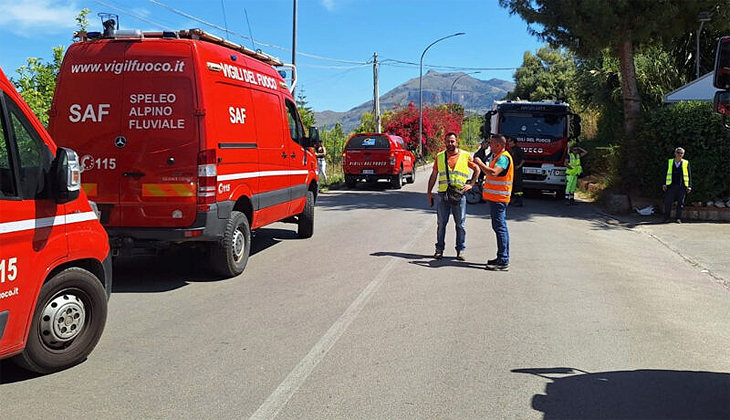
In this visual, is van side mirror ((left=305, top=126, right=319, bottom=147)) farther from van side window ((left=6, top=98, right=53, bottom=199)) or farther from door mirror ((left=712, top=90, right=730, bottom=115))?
door mirror ((left=712, top=90, right=730, bottom=115))

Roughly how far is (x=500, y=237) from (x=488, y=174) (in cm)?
86

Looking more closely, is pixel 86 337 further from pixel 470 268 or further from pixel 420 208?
pixel 420 208

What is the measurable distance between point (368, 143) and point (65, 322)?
57.7ft

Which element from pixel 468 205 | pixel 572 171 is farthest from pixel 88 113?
pixel 572 171

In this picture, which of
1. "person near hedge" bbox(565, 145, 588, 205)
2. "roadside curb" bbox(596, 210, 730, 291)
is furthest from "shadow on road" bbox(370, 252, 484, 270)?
"person near hedge" bbox(565, 145, 588, 205)

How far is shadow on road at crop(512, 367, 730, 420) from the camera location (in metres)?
3.97

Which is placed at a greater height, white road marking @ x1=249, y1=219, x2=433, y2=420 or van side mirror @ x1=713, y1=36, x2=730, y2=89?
van side mirror @ x1=713, y1=36, x2=730, y2=89

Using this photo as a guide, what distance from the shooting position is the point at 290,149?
9.65m

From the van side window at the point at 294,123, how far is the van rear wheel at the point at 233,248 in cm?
236

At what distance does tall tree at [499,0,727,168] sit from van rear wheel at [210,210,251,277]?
37.9 ft

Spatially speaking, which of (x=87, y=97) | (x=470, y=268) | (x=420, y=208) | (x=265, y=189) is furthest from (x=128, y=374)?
(x=420, y=208)

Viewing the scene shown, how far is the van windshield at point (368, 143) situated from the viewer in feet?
71.0

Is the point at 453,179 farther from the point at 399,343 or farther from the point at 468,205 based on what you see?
the point at 468,205

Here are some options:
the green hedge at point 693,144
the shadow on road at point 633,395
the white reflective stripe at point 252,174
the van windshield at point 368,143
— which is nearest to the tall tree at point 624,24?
the green hedge at point 693,144
